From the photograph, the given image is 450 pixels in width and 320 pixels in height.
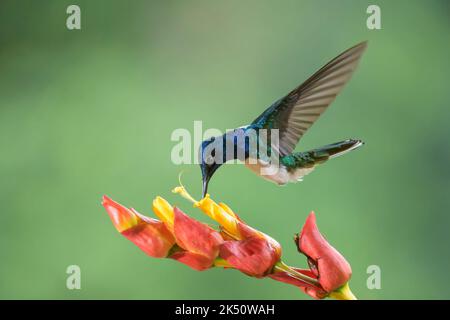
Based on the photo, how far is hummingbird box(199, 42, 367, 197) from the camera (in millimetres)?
1249

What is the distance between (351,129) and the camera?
8.62 ft

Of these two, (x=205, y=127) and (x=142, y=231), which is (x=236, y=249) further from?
(x=205, y=127)

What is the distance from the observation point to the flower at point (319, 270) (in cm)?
91

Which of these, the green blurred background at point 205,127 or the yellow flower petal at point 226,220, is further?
the green blurred background at point 205,127

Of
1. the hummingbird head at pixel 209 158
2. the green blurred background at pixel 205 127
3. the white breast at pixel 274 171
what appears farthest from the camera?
the green blurred background at pixel 205 127

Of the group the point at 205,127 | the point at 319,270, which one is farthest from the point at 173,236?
the point at 205,127

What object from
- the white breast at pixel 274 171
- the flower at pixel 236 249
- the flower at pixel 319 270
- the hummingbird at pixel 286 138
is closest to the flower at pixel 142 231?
the flower at pixel 236 249

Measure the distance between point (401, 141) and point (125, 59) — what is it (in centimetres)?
121

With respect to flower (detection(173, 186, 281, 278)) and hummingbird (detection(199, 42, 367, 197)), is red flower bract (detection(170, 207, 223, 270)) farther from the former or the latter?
hummingbird (detection(199, 42, 367, 197))

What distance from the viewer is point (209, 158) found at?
4.06 ft

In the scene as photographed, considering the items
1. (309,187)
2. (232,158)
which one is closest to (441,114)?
(309,187)

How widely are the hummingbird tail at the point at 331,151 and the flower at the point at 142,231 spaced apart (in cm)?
47

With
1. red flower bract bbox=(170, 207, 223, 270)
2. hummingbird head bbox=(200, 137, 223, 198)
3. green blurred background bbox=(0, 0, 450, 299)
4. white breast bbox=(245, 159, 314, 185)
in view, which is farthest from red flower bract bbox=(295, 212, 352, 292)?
green blurred background bbox=(0, 0, 450, 299)

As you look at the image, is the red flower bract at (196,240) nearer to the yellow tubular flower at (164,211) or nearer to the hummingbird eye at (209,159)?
the yellow tubular flower at (164,211)
